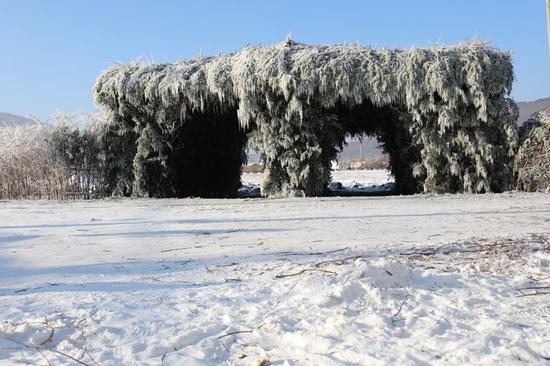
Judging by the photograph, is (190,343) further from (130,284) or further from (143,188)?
(143,188)

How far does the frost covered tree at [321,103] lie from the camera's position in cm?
1081

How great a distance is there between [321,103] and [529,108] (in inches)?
197

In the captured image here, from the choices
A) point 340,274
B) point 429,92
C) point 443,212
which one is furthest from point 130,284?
point 429,92

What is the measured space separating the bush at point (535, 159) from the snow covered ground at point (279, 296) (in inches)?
204

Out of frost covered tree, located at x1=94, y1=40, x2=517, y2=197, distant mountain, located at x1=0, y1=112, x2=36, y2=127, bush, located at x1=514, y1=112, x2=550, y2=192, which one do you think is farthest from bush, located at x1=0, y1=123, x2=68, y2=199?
bush, located at x1=514, y1=112, x2=550, y2=192

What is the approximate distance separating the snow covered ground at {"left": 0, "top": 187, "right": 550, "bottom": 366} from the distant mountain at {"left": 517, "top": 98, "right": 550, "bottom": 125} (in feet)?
20.8

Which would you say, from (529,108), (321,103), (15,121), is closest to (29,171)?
(15,121)

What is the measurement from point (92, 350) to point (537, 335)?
2186 mm

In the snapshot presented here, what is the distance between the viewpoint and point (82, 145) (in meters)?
12.3

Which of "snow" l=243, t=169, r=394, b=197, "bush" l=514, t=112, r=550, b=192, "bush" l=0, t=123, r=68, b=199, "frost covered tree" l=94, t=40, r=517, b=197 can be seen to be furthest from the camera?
"snow" l=243, t=169, r=394, b=197

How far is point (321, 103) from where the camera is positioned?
11.1 m

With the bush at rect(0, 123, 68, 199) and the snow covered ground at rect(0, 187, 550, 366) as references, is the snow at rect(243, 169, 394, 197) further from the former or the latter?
the snow covered ground at rect(0, 187, 550, 366)

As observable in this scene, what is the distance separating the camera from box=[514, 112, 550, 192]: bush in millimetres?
10555

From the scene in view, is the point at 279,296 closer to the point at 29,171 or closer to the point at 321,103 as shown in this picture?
the point at 321,103
